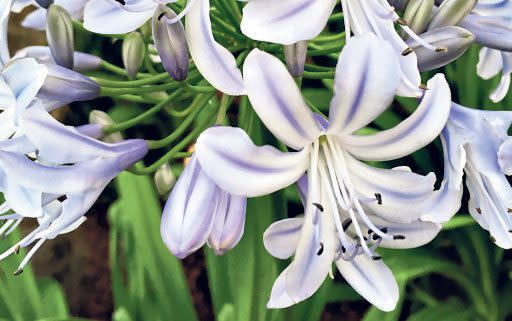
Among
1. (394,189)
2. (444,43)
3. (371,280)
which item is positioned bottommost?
(371,280)

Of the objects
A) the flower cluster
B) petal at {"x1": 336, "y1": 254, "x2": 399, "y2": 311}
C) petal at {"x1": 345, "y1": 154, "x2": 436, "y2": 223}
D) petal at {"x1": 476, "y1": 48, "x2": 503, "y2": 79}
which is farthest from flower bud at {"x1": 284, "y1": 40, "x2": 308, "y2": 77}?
petal at {"x1": 476, "y1": 48, "x2": 503, "y2": 79}

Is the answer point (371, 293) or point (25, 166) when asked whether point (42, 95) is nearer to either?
point (25, 166)

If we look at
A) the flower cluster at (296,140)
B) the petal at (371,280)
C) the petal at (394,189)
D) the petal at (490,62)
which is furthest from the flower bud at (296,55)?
the petal at (490,62)

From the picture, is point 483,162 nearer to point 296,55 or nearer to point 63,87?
point 296,55

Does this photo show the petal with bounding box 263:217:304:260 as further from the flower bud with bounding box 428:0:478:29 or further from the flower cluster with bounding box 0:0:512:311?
the flower bud with bounding box 428:0:478:29

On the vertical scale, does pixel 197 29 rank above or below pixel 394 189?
above

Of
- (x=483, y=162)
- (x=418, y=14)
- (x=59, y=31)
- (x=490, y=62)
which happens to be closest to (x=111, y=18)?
(x=59, y=31)

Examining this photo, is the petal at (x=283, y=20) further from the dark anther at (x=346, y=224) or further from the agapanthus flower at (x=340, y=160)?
the dark anther at (x=346, y=224)

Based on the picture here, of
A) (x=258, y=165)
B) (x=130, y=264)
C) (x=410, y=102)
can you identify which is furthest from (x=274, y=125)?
(x=410, y=102)
